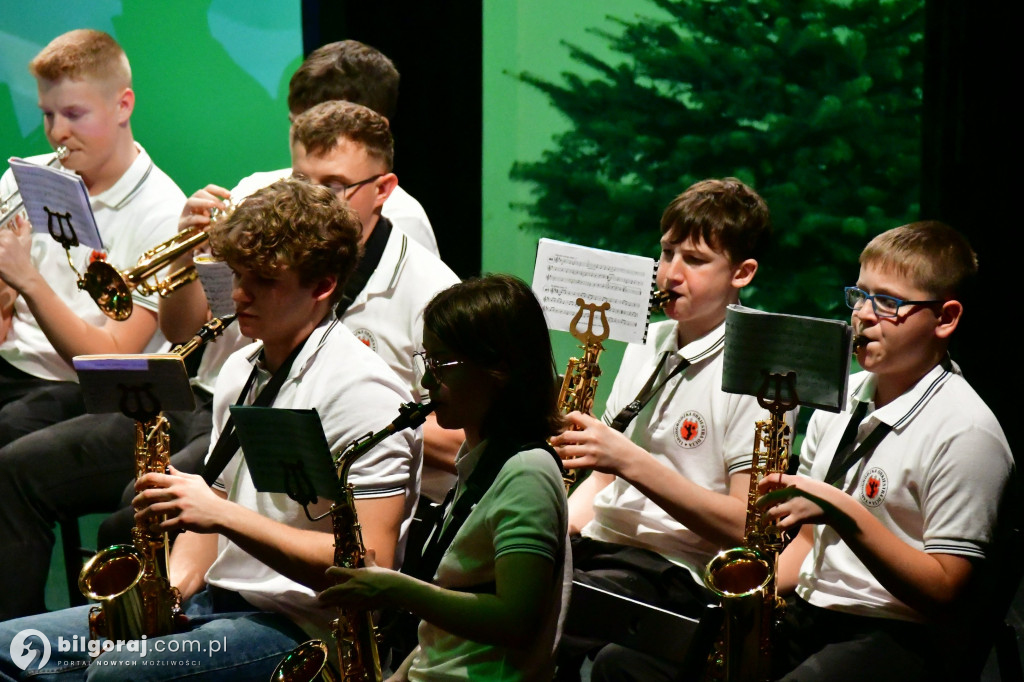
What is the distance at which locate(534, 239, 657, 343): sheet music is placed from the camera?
3.01 metres

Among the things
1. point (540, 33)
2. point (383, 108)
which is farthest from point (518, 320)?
point (540, 33)

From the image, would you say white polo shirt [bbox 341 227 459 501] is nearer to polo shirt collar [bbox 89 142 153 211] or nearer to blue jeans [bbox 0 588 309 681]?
blue jeans [bbox 0 588 309 681]

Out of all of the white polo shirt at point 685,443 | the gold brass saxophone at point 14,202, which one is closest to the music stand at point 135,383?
the white polo shirt at point 685,443

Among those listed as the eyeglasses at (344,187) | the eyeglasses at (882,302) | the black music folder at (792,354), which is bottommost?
the black music folder at (792,354)

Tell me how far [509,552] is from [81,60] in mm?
2918

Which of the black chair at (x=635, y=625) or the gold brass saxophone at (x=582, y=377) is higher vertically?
the gold brass saxophone at (x=582, y=377)

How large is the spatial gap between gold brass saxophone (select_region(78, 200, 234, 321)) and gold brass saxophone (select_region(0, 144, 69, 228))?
0.38 metres

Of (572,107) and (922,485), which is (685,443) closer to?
(922,485)

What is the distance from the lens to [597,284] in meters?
3.08

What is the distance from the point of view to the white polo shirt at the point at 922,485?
2463 millimetres

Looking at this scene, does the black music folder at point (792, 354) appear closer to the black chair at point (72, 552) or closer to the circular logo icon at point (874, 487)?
the circular logo icon at point (874, 487)

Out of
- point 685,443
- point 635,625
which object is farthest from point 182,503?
point 685,443

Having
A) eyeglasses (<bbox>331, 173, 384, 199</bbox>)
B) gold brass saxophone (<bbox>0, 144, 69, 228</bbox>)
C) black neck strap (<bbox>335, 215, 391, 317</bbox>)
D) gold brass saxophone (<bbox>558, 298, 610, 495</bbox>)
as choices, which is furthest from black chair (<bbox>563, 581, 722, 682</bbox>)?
gold brass saxophone (<bbox>0, 144, 69, 228</bbox>)

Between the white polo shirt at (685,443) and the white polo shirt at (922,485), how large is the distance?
0.28 meters
